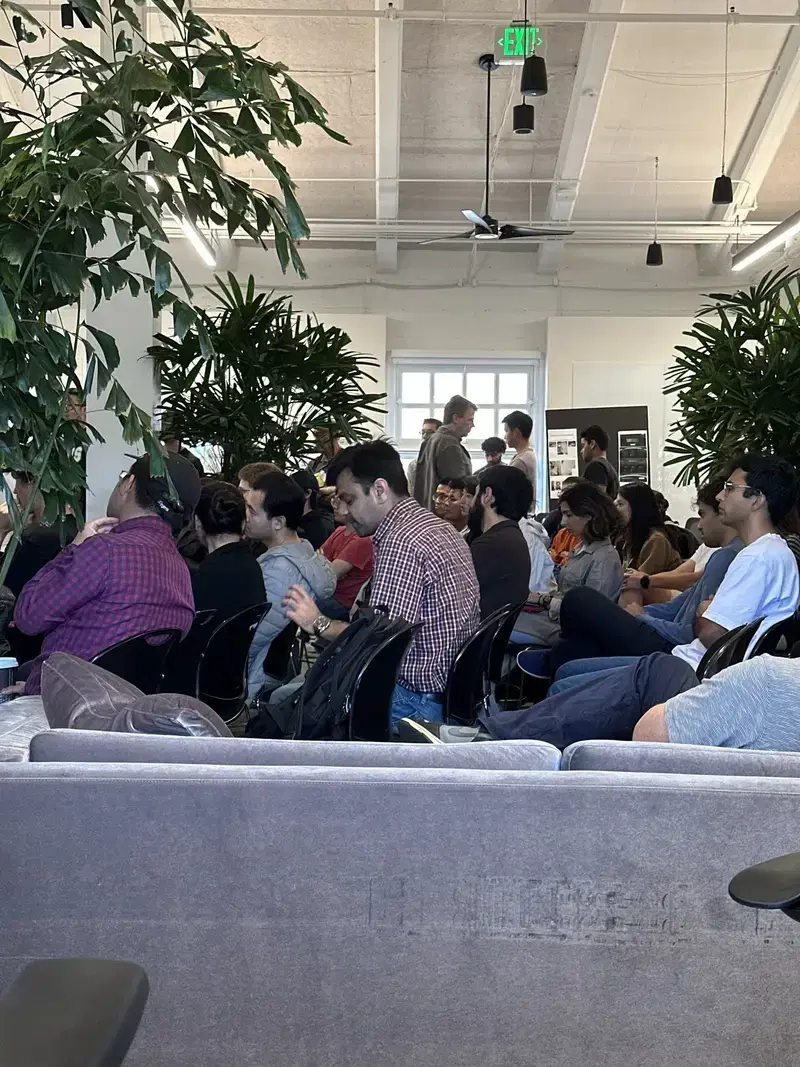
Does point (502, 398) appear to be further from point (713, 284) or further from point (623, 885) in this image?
point (623, 885)

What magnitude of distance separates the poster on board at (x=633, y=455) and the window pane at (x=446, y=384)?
3.04 m

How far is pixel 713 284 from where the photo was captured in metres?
14.1

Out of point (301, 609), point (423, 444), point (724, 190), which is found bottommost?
point (301, 609)

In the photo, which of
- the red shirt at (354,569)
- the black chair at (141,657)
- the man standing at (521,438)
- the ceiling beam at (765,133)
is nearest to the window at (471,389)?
the ceiling beam at (765,133)

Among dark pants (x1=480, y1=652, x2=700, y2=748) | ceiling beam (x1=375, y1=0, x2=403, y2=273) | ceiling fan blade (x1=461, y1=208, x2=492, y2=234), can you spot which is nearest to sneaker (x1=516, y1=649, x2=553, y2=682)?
dark pants (x1=480, y1=652, x2=700, y2=748)

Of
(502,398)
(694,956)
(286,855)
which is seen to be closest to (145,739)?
(286,855)

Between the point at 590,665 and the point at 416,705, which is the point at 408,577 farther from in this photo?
the point at 590,665

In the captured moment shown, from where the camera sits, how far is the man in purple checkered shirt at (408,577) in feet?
11.2

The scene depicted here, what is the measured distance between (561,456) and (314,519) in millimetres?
5705

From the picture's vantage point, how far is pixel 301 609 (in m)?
3.36

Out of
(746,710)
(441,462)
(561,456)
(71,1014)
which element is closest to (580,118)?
(561,456)

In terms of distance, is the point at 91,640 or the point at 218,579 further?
the point at 218,579

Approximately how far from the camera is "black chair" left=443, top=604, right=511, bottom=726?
11.5 feet

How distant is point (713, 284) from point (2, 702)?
12.4 metres
